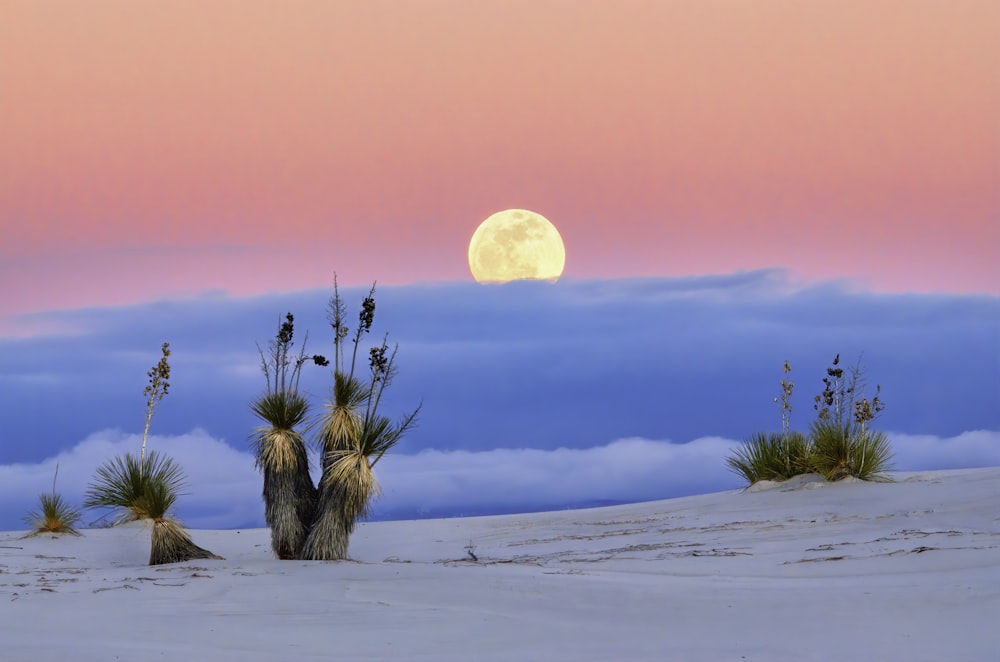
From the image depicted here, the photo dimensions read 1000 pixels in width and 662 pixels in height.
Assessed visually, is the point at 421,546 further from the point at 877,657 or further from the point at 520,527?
the point at 877,657

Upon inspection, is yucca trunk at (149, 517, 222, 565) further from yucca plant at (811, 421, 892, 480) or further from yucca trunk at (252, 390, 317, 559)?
yucca plant at (811, 421, 892, 480)

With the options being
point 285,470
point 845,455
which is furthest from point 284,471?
point 845,455

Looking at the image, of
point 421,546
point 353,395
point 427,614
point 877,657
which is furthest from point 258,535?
point 877,657

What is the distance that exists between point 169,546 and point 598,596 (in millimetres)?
6682

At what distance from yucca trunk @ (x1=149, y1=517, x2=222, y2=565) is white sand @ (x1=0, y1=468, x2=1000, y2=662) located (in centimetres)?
47

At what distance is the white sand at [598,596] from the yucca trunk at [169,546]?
470 mm

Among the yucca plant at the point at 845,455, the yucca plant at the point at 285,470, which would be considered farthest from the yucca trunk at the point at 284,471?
the yucca plant at the point at 845,455

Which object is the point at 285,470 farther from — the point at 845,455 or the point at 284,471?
the point at 845,455

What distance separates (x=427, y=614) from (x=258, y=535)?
12157 millimetres

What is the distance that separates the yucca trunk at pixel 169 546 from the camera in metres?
15.2

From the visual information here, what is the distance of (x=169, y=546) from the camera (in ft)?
49.9

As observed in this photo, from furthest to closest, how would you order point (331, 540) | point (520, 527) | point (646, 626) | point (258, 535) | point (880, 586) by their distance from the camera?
point (258, 535), point (520, 527), point (331, 540), point (880, 586), point (646, 626)

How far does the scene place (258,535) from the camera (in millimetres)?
21672

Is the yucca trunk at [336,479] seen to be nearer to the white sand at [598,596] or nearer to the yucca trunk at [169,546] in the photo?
the white sand at [598,596]
